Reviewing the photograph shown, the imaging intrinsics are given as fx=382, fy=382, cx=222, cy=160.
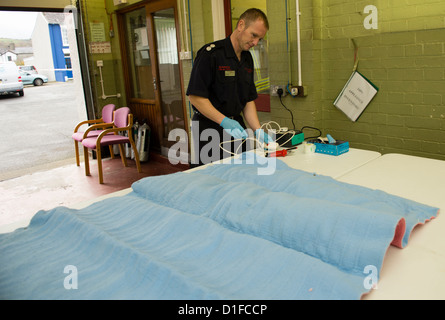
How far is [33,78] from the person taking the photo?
12.4m

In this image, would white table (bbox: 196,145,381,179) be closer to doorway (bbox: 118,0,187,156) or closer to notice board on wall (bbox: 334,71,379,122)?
notice board on wall (bbox: 334,71,379,122)

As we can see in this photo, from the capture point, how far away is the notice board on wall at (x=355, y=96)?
315 cm

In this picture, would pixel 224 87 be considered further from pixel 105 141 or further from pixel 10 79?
pixel 10 79

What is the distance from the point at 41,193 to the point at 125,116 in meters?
1.42

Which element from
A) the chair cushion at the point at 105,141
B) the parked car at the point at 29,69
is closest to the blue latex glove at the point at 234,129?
the chair cushion at the point at 105,141

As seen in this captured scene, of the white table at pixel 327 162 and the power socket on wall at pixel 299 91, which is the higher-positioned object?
the power socket on wall at pixel 299 91

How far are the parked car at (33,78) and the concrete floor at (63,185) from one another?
8019 millimetres

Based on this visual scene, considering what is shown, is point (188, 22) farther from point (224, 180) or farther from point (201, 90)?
point (224, 180)

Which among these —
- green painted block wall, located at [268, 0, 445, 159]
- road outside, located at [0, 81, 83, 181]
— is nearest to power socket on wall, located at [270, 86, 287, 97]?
green painted block wall, located at [268, 0, 445, 159]

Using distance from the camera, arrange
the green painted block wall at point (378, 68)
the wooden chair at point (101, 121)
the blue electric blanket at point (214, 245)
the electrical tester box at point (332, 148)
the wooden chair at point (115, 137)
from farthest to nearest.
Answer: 1. the wooden chair at point (101, 121)
2. the wooden chair at point (115, 137)
3. the green painted block wall at point (378, 68)
4. the electrical tester box at point (332, 148)
5. the blue electric blanket at point (214, 245)

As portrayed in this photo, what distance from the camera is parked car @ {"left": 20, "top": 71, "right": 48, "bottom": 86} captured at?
12.0 metres

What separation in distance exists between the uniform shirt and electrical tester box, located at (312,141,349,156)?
691 millimetres

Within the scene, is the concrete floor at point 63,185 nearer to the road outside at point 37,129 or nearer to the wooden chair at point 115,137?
the wooden chair at point 115,137

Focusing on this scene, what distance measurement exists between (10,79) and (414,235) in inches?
448
